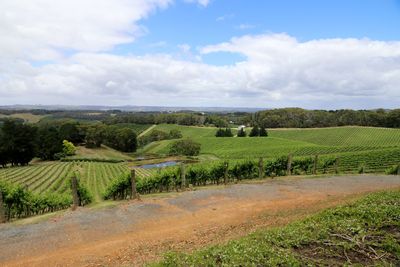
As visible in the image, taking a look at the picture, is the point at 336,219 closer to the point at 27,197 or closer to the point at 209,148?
the point at 27,197

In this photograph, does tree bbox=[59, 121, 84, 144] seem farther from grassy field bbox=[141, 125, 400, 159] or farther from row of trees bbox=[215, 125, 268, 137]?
row of trees bbox=[215, 125, 268, 137]

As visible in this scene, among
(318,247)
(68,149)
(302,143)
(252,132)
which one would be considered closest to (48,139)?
(68,149)

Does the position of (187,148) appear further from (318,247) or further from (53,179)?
(318,247)

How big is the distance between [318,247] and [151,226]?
5.83m

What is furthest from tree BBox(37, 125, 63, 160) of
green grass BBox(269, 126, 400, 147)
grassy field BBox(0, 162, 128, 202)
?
green grass BBox(269, 126, 400, 147)

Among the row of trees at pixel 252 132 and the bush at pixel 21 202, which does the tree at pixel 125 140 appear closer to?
the row of trees at pixel 252 132

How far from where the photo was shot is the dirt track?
332 inches

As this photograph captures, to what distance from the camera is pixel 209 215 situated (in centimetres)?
1201

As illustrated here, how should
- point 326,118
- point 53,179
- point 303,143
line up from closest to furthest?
point 53,179, point 303,143, point 326,118

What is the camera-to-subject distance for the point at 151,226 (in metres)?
10.8

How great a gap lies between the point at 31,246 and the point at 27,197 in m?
5.64

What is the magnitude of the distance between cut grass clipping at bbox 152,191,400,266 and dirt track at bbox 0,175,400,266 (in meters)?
1.87

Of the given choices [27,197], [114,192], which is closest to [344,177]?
[114,192]

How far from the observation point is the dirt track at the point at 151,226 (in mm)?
8445
